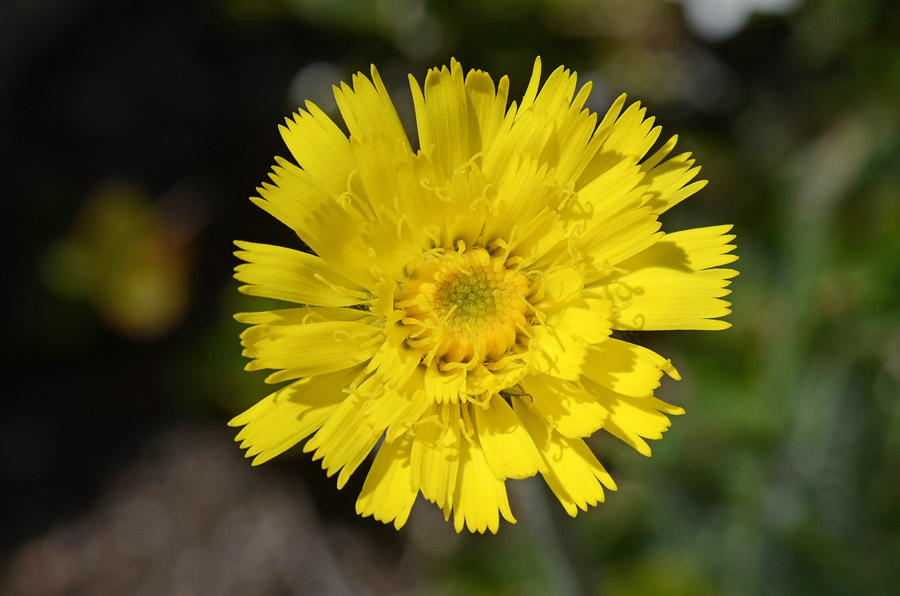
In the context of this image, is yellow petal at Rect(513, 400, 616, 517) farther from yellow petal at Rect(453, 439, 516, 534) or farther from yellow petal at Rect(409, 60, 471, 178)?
yellow petal at Rect(409, 60, 471, 178)

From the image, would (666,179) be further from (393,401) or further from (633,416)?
(393,401)

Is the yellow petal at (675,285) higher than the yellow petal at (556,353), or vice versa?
the yellow petal at (675,285)

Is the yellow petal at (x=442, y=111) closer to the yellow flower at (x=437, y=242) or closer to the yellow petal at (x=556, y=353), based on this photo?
the yellow flower at (x=437, y=242)

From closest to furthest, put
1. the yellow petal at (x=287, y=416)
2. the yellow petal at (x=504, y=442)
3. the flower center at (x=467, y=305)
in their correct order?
the yellow petal at (x=504, y=442), the yellow petal at (x=287, y=416), the flower center at (x=467, y=305)

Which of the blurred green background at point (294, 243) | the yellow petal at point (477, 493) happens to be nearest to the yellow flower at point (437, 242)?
the yellow petal at point (477, 493)

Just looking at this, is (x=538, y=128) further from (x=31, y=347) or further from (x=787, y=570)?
(x=31, y=347)
